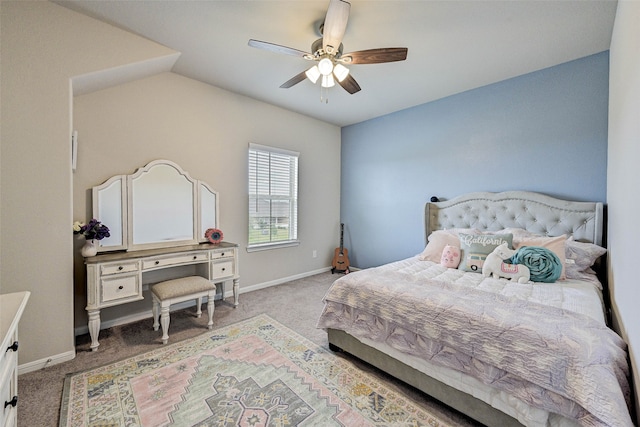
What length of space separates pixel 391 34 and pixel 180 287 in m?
2.99

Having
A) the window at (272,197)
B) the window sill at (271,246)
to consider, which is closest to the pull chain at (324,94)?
the window at (272,197)

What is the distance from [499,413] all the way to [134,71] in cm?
384

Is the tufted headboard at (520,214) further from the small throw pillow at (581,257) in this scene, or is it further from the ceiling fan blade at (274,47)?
the ceiling fan blade at (274,47)

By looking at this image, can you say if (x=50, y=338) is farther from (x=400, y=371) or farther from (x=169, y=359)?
(x=400, y=371)

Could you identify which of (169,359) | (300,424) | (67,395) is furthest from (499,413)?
(67,395)

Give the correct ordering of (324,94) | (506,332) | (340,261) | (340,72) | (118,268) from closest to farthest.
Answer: (506,332)
(340,72)
(118,268)
(324,94)
(340,261)

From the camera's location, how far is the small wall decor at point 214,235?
3168mm

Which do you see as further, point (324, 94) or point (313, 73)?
point (324, 94)

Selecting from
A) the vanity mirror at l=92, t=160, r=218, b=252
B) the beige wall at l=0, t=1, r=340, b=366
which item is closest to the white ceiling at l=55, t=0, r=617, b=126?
the beige wall at l=0, t=1, r=340, b=366

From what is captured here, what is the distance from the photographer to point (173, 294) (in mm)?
2416

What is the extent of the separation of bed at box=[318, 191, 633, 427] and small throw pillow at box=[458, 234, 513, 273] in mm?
23

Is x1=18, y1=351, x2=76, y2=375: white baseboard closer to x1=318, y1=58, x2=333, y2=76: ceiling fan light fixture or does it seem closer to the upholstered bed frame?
the upholstered bed frame

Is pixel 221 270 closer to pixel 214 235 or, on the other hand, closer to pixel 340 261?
pixel 214 235

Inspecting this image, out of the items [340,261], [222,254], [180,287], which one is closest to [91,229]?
[180,287]
